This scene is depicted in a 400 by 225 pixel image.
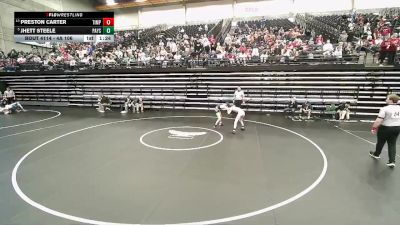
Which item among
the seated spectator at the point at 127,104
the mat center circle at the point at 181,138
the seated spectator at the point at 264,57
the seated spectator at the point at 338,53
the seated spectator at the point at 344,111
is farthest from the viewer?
the seated spectator at the point at 127,104

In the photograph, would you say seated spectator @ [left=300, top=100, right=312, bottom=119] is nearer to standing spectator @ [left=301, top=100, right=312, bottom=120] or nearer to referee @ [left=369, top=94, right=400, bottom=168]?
standing spectator @ [left=301, top=100, right=312, bottom=120]

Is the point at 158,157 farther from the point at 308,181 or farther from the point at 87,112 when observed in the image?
the point at 87,112

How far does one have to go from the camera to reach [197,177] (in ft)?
20.7

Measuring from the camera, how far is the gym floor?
15.4ft

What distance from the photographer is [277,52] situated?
56.3ft

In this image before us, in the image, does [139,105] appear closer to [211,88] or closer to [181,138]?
[211,88]

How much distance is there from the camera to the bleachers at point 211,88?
14.3 m

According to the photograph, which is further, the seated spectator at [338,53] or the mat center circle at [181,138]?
the seated spectator at [338,53]

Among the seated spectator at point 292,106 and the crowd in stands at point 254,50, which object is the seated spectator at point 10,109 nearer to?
the crowd in stands at point 254,50

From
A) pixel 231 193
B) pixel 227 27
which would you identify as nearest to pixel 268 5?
A: pixel 227 27

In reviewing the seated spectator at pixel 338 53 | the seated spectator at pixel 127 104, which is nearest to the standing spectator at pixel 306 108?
the seated spectator at pixel 338 53
